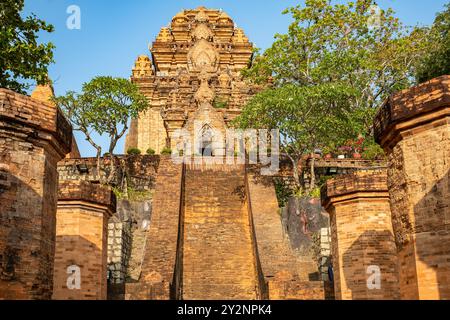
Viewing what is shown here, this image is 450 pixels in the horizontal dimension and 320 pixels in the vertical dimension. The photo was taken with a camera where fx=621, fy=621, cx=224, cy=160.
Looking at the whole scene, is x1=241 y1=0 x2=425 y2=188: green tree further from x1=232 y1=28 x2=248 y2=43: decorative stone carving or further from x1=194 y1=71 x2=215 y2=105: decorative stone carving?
x1=232 y1=28 x2=248 y2=43: decorative stone carving

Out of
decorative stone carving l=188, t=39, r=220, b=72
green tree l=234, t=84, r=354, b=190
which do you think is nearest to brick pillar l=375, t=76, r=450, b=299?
green tree l=234, t=84, r=354, b=190

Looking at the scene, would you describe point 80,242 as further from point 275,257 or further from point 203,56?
point 203,56

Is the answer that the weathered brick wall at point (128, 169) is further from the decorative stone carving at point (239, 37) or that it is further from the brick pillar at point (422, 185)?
the brick pillar at point (422, 185)

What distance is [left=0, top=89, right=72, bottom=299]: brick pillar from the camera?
26.9 feet

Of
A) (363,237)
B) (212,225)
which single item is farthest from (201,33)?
(363,237)

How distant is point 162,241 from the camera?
18.8m

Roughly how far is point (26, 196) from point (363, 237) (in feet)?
25.6

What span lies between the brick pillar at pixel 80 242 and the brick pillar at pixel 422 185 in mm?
A: 7539

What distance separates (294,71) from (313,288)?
15.8 metres

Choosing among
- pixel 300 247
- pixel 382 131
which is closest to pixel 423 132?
pixel 382 131

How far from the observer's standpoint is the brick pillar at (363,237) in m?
13.4

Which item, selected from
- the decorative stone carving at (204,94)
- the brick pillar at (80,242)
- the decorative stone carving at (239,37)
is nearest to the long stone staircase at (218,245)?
the brick pillar at (80,242)

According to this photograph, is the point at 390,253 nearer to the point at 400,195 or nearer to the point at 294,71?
the point at 400,195

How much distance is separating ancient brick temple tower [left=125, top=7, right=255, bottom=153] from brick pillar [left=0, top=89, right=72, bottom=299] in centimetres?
2311
